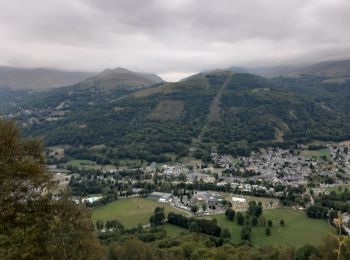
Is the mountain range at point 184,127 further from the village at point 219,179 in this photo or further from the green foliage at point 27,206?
the green foliage at point 27,206

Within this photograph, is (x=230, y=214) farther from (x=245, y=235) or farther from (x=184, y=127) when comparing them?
(x=184, y=127)

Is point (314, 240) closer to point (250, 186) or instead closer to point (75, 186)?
point (250, 186)

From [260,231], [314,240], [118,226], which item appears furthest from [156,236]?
[314,240]

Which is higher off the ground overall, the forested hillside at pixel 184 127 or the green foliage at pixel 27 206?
the green foliage at pixel 27 206

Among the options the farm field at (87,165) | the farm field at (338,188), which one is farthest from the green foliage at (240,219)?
the farm field at (87,165)

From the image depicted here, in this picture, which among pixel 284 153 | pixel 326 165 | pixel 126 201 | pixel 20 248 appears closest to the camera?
pixel 20 248

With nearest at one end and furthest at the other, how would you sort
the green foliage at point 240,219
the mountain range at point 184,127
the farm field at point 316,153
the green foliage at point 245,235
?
the green foliage at point 245,235, the green foliage at point 240,219, the farm field at point 316,153, the mountain range at point 184,127

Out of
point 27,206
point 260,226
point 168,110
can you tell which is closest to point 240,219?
point 260,226
